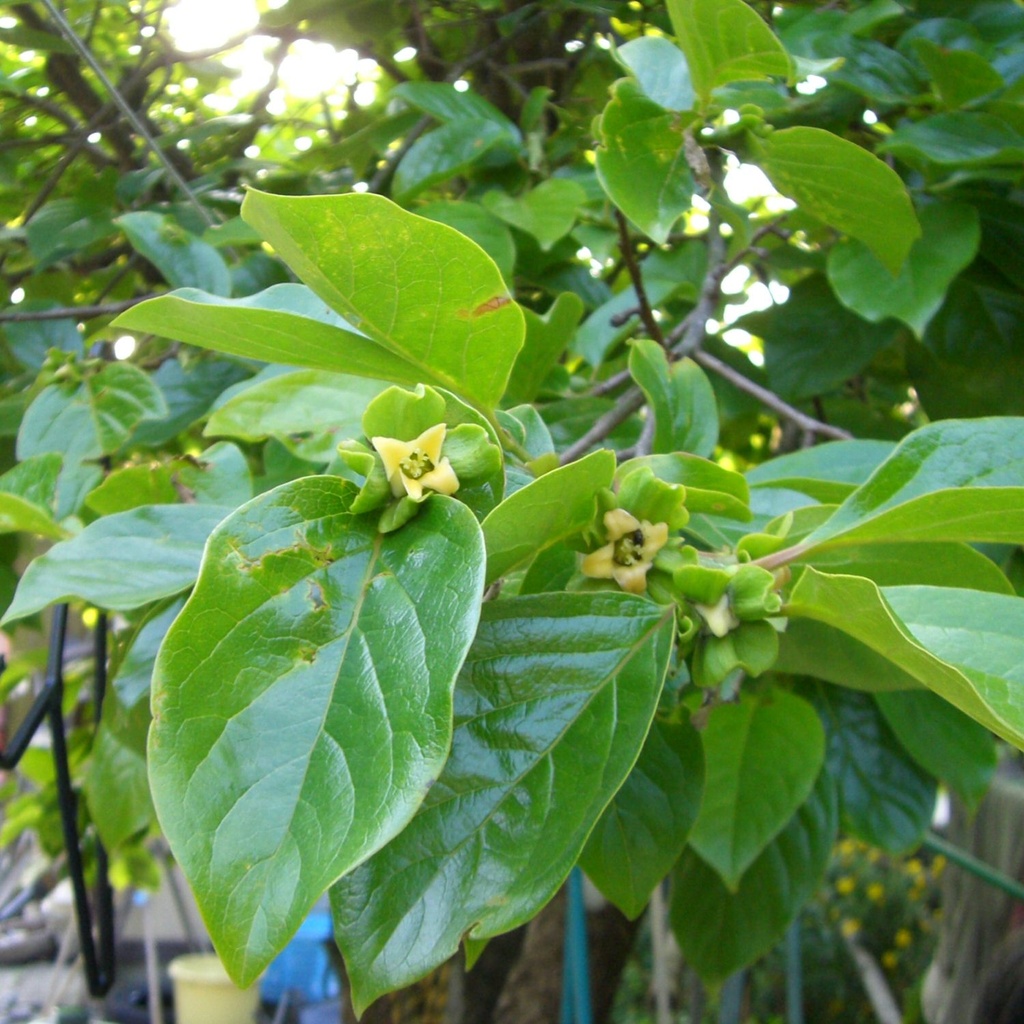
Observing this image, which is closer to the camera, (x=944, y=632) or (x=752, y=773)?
(x=944, y=632)

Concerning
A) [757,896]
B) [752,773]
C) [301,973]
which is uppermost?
[752,773]

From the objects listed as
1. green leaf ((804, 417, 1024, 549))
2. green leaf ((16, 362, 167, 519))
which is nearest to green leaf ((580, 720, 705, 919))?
green leaf ((804, 417, 1024, 549))

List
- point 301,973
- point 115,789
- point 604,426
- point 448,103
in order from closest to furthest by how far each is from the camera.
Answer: point 604,426 → point 115,789 → point 448,103 → point 301,973

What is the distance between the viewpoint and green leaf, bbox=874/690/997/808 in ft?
1.96

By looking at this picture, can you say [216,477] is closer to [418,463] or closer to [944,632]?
[418,463]

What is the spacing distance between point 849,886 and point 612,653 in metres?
3.37

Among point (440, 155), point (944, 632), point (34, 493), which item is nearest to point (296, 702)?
point (944, 632)

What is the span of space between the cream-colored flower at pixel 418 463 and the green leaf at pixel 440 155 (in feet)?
1.49

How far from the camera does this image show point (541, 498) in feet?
0.83

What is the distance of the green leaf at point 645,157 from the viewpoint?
45cm

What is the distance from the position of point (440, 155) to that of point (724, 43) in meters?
0.28

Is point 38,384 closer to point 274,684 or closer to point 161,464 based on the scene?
point 161,464

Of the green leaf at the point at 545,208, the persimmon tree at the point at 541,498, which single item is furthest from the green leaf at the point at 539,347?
the green leaf at the point at 545,208

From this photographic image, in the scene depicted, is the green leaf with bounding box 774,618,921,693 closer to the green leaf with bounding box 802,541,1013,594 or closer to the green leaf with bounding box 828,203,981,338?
the green leaf with bounding box 802,541,1013,594
